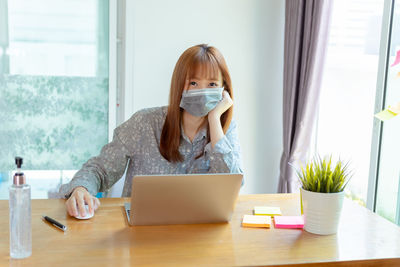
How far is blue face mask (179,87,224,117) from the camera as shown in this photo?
1.79m

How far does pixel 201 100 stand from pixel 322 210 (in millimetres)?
699

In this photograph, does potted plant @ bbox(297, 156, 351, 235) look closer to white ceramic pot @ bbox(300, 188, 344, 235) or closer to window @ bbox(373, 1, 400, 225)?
white ceramic pot @ bbox(300, 188, 344, 235)

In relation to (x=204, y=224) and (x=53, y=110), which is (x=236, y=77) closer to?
(x=53, y=110)

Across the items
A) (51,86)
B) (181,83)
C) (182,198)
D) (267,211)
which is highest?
(181,83)

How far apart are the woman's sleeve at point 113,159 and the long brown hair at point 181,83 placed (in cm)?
12

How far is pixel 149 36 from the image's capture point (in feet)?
9.77

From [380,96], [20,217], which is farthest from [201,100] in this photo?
[380,96]

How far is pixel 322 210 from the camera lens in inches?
51.8

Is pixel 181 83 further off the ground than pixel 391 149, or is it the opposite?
pixel 181 83

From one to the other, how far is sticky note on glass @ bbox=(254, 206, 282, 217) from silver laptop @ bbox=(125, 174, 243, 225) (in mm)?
157

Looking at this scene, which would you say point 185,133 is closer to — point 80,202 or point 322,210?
point 80,202

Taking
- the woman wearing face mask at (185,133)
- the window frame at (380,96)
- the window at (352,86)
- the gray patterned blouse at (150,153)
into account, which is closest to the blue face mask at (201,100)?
the woman wearing face mask at (185,133)

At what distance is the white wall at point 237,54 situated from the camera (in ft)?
9.78

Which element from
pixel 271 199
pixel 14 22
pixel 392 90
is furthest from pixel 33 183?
pixel 392 90
